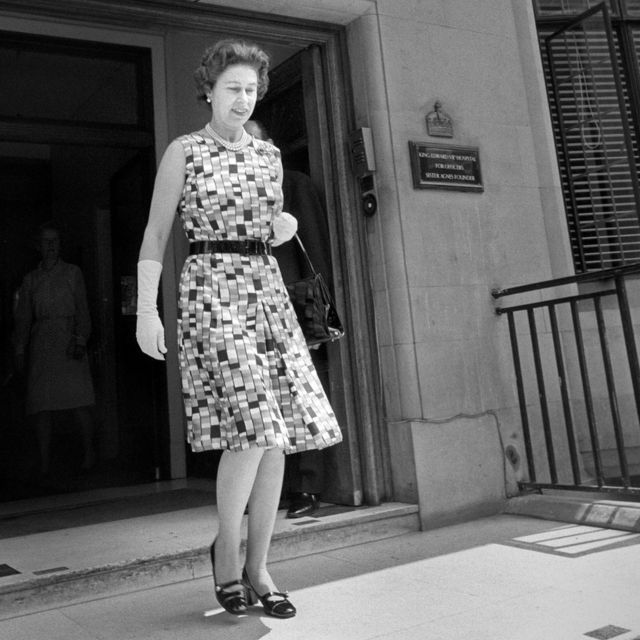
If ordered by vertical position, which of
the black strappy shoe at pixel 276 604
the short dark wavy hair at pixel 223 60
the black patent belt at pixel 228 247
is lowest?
the black strappy shoe at pixel 276 604

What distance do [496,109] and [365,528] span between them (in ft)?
8.09

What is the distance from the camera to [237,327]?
239 centimetres

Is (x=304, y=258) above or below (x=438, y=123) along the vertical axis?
below

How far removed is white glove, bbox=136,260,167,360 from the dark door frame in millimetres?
1590

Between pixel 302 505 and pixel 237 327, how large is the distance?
1544 millimetres

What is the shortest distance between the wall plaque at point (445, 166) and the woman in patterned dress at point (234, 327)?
59.0 inches

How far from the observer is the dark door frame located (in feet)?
12.3

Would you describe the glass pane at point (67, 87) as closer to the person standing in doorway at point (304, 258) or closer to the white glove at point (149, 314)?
the person standing in doorway at point (304, 258)

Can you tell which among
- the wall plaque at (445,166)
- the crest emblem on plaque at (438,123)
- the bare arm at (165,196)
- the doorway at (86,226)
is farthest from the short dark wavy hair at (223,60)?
the doorway at (86,226)

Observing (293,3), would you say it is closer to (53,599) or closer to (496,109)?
(496,109)

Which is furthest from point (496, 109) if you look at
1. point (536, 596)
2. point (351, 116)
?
point (536, 596)

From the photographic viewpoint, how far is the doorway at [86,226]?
18.0 feet

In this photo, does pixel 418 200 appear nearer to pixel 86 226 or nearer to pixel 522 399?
pixel 522 399

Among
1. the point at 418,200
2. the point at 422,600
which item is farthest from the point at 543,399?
the point at 422,600
